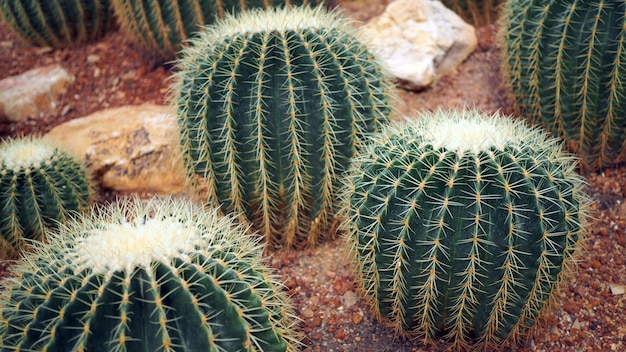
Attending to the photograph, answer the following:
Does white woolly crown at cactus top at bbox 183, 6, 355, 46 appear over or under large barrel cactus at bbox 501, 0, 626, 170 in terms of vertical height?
over

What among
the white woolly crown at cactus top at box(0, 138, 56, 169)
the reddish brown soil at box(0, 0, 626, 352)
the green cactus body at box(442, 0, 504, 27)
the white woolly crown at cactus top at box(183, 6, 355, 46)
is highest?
the white woolly crown at cactus top at box(183, 6, 355, 46)

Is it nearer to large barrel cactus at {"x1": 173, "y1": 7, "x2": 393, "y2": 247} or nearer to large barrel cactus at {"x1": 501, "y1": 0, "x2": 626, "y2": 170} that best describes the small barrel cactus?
large barrel cactus at {"x1": 173, "y1": 7, "x2": 393, "y2": 247}

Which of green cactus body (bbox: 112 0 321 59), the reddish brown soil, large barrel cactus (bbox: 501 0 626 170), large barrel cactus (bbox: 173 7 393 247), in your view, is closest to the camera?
the reddish brown soil

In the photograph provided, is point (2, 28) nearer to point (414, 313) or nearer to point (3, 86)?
point (3, 86)

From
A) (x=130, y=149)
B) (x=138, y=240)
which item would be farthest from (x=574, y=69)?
(x=130, y=149)

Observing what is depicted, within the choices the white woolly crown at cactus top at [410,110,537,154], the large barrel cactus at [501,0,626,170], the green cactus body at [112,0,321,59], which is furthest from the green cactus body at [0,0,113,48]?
the white woolly crown at cactus top at [410,110,537,154]

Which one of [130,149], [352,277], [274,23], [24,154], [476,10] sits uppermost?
[274,23]

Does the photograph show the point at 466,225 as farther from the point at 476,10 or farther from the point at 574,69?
the point at 476,10

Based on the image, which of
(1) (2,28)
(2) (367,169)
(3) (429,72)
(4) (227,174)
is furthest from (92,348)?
(1) (2,28)
